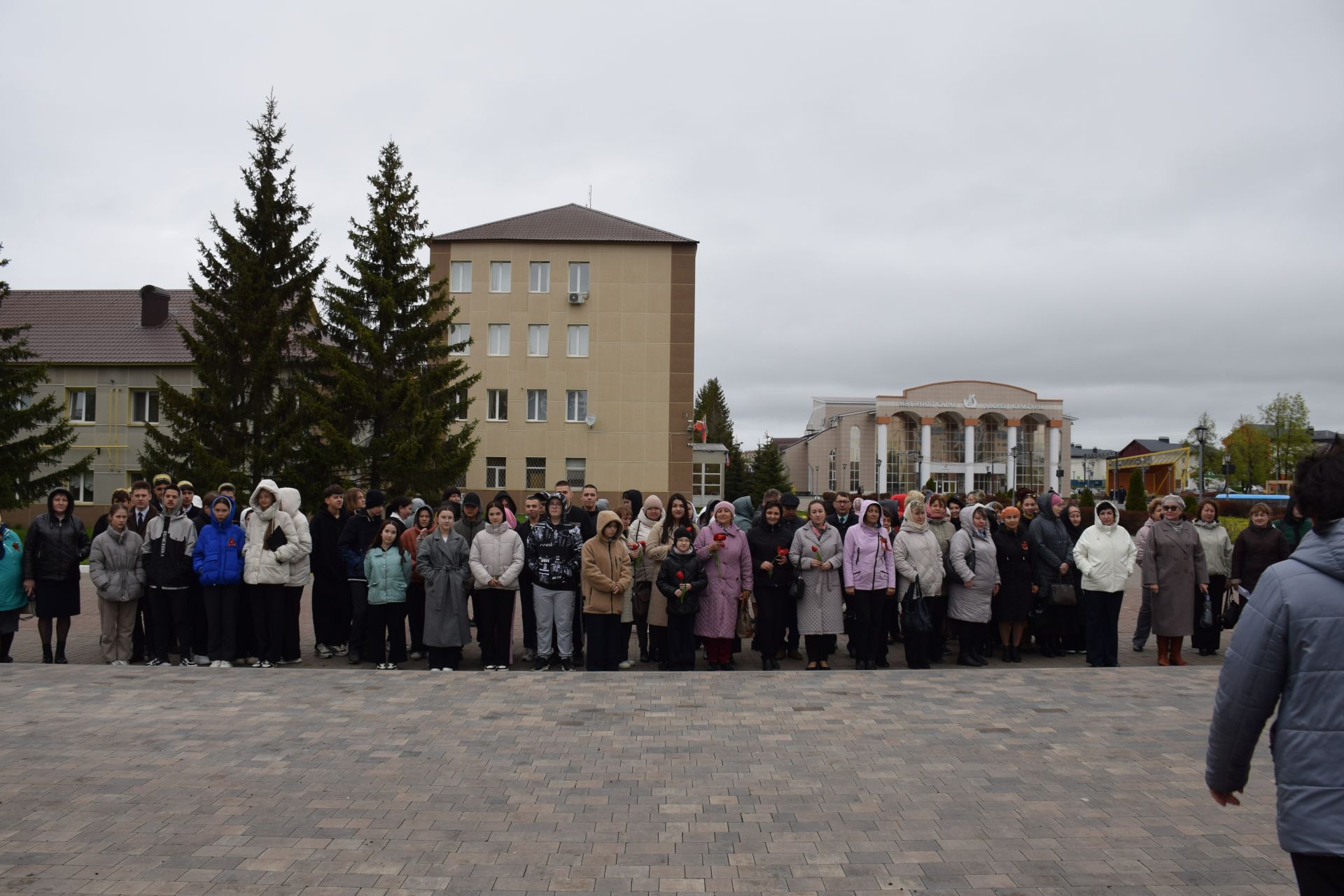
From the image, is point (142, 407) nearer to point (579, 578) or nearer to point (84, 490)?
point (84, 490)

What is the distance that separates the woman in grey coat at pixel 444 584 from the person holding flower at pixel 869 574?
4.21 m

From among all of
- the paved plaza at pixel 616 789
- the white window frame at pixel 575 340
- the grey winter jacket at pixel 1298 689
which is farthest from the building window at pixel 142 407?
the grey winter jacket at pixel 1298 689

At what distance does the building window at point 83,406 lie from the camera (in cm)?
4403

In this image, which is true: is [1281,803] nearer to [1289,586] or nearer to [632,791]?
[1289,586]

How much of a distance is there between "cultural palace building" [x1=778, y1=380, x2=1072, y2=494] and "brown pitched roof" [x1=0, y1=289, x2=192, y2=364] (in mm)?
80640

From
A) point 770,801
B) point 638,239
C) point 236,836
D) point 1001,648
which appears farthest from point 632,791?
point 638,239

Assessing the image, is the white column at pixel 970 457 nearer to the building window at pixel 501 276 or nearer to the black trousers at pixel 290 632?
the building window at pixel 501 276

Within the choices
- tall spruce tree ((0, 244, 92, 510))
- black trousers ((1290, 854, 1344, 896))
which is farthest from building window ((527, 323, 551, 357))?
black trousers ((1290, 854, 1344, 896))

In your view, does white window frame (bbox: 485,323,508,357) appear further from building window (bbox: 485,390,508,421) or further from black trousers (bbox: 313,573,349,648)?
black trousers (bbox: 313,573,349,648)

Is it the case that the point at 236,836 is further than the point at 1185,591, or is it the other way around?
the point at 1185,591

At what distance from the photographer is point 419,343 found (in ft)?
97.9

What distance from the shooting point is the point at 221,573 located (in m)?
10.3

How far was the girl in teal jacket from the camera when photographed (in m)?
10.3

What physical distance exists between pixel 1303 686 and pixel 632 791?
4.20 m
